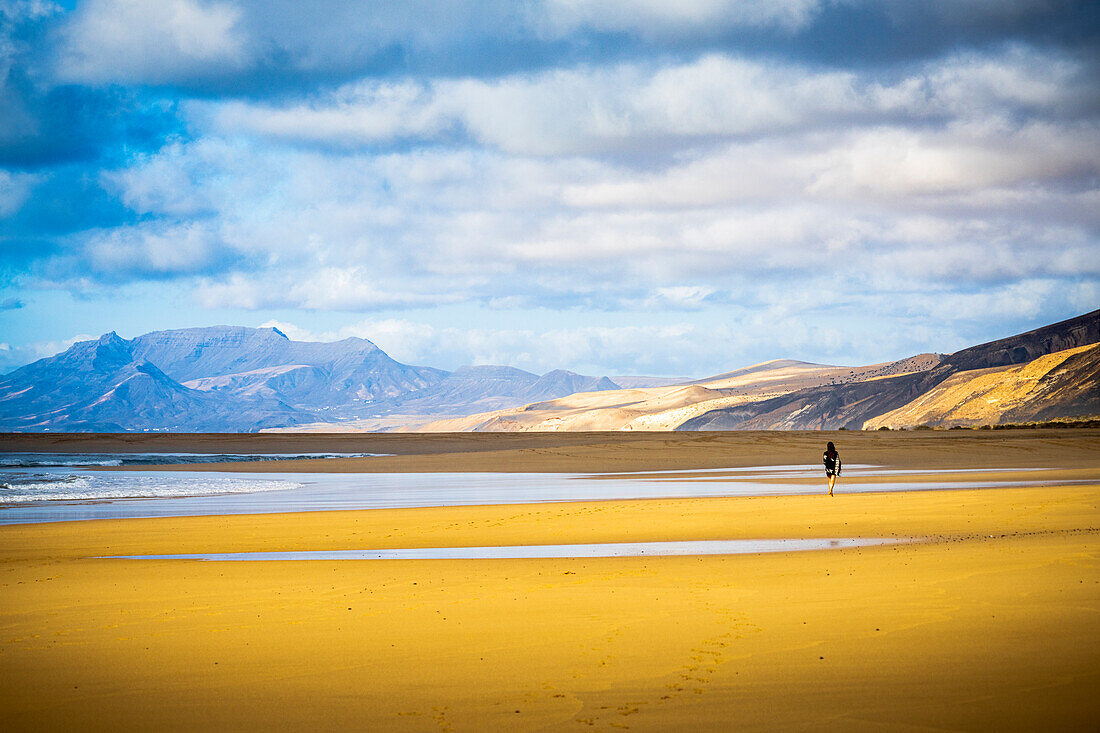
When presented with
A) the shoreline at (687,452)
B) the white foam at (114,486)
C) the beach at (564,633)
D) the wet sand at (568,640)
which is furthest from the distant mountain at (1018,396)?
the wet sand at (568,640)

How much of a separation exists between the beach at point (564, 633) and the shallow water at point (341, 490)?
23.0 feet

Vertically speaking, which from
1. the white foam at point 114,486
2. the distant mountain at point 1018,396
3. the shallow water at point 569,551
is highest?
the distant mountain at point 1018,396

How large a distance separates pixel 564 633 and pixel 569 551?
6757mm

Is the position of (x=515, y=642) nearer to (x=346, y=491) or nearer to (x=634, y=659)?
(x=634, y=659)

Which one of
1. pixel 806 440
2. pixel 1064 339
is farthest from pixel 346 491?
pixel 1064 339

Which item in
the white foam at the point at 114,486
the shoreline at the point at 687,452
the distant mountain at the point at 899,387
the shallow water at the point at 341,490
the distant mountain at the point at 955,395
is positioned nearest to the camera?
the shallow water at the point at 341,490

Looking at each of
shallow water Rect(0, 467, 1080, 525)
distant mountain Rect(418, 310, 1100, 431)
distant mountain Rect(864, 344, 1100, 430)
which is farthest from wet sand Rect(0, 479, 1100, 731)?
distant mountain Rect(418, 310, 1100, 431)

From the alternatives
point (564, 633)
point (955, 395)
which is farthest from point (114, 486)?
point (955, 395)

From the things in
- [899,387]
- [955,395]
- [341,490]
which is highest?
[899,387]

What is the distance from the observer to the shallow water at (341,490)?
25.6 m

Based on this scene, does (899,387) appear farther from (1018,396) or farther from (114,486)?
(114,486)

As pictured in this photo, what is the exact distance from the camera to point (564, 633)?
9.15 meters

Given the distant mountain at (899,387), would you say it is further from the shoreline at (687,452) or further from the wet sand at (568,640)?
the wet sand at (568,640)

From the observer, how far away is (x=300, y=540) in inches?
711
